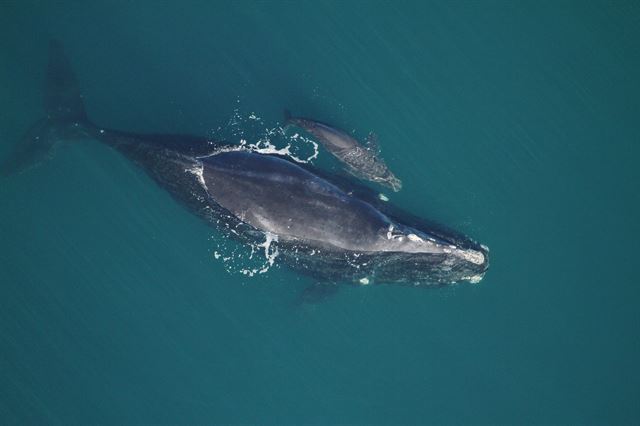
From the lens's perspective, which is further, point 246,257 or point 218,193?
point 246,257

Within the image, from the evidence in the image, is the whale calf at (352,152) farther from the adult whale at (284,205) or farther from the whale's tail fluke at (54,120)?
the whale's tail fluke at (54,120)

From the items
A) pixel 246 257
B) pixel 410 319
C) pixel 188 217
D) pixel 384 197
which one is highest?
pixel 188 217

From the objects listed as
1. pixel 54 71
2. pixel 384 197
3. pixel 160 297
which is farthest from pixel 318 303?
pixel 54 71

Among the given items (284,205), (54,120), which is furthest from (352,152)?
(54,120)

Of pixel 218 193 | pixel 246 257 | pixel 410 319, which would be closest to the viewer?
pixel 218 193

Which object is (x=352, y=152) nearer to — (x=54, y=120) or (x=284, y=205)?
(x=284, y=205)

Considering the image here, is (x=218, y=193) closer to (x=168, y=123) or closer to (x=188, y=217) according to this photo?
(x=188, y=217)

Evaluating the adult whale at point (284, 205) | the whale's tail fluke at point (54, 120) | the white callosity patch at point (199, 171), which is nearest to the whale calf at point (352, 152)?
the adult whale at point (284, 205)
